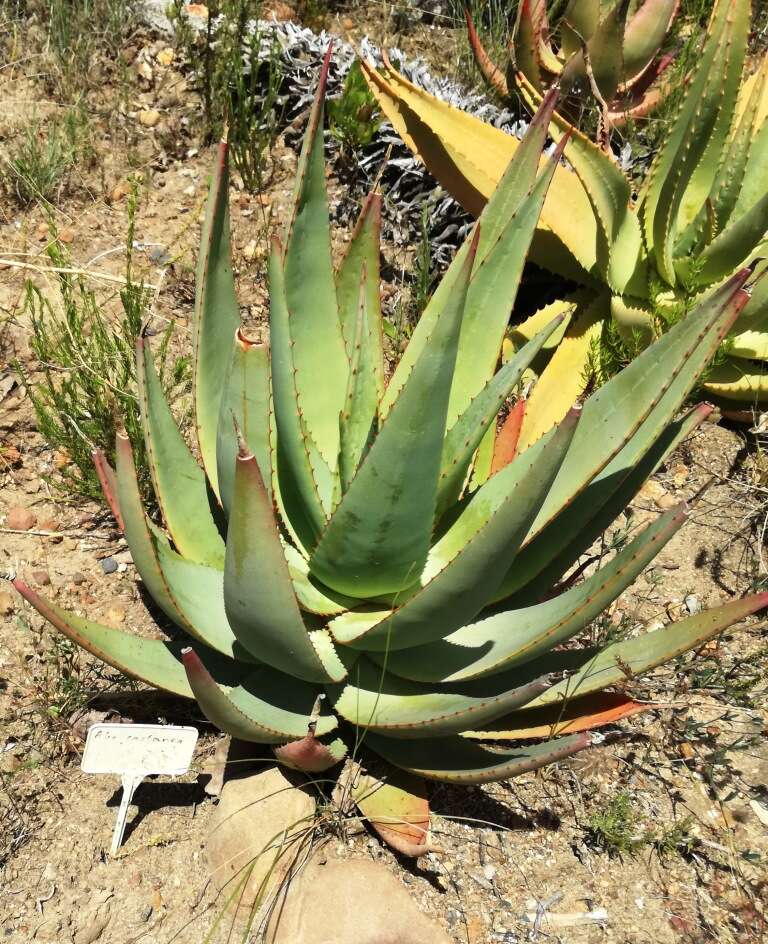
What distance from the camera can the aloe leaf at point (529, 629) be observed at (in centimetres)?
151

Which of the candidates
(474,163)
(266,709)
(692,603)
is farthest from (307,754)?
(474,163)

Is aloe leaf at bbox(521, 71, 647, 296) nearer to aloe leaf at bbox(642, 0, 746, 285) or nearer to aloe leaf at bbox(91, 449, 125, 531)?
aloe leaf at bbox(642, 0, 746, 285)

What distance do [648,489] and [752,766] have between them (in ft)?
3.19

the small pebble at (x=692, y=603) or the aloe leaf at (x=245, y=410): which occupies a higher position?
the aloe leaf at (x=245, y=410)

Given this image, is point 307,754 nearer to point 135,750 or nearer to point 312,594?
point 312,594

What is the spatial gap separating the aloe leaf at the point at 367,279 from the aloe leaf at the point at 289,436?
21 cm

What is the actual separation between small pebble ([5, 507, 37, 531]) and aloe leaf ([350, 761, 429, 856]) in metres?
1.24

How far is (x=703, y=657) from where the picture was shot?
2.43 meters

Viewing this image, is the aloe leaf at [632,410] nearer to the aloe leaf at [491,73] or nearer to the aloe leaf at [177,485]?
the aloe leaf at [177,485]

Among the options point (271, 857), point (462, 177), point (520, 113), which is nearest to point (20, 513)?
point (271, 857)

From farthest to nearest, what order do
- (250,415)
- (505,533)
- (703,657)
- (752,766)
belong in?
(703,657) → (752,766) → (250,415) → (505,533)

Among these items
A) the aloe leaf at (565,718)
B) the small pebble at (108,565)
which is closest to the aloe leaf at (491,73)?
the small pebble at (108,565)

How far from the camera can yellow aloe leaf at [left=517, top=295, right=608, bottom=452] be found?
2.56m

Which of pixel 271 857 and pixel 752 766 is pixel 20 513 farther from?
pixel 752 766
